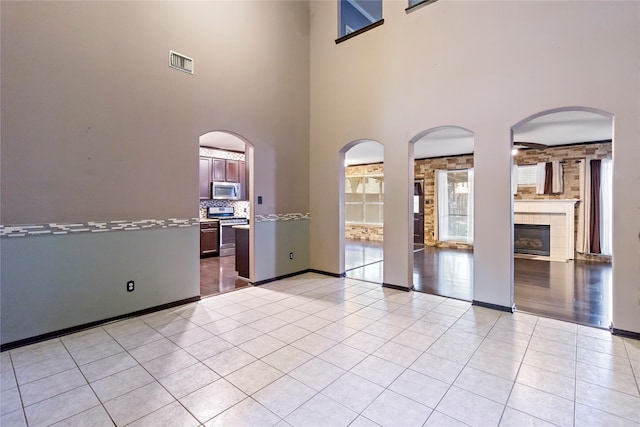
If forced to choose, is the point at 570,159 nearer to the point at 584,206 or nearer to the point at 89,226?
the point at 584,206

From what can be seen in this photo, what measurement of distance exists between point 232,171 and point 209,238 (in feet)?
6.15

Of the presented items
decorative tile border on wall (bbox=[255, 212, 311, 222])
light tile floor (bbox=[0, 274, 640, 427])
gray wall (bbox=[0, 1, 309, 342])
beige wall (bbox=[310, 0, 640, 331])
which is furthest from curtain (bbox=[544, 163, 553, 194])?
gray wall (bbox=[0, 1, 309, 342])

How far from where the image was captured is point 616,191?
292 centimetres

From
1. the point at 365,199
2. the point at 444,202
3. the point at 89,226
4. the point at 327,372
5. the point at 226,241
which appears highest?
the point at 365,199

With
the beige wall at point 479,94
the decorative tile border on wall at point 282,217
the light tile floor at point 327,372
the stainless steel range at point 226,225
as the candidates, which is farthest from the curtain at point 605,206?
the stainless steel range at point 226,225

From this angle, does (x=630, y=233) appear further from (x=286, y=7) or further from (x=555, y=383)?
(x=286, y=7)

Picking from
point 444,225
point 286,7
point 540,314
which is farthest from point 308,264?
point 444,225

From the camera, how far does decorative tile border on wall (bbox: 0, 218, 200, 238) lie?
8.71ft

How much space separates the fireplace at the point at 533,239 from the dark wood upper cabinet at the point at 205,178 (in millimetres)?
7495

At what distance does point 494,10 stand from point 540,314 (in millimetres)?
3508

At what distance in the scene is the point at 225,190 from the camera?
24.9 feet

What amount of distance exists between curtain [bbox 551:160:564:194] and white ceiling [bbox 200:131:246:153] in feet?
22.5

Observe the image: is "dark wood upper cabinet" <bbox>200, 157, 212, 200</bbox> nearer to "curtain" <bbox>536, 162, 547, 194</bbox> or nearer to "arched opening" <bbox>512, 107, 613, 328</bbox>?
"arched opening" <bbox>512, 107, 613, 328</bbox>

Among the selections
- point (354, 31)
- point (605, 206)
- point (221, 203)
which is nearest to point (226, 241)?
point (221, 203)
